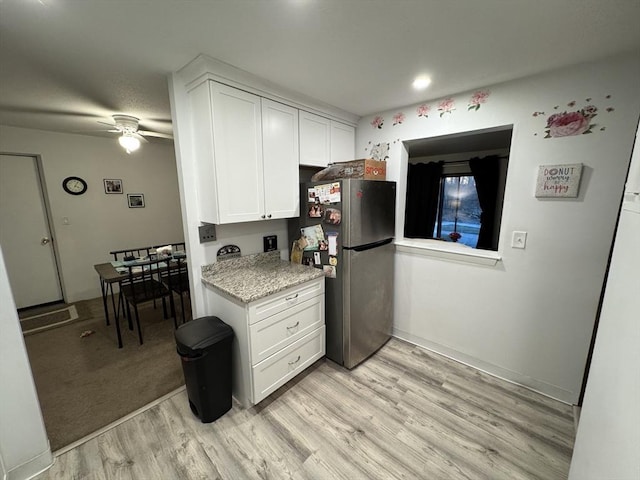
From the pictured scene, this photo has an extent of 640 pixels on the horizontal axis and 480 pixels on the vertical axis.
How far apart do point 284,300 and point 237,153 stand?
1.07 metres

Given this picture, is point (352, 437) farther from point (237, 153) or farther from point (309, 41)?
point (309, 41)

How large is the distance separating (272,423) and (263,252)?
1.29 metres

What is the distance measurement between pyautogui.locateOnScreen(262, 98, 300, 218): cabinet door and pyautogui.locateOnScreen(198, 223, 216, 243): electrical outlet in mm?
433

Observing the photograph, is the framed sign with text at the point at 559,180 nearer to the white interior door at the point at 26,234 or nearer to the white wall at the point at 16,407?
the white wall at the point at 16,407

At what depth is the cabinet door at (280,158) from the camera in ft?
6.29

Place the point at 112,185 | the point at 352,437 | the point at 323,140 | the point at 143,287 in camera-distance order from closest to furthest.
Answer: the point at 352,437 < the point at 323,140 < the point at 143,287 < the point at 112,185

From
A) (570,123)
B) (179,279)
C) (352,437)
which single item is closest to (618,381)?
(352,437)

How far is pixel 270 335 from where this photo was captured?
1.73 meters

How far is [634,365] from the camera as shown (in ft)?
2.06

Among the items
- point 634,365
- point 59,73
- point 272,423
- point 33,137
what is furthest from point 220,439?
point 33,137

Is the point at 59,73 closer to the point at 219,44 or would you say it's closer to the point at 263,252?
the point at 219,44

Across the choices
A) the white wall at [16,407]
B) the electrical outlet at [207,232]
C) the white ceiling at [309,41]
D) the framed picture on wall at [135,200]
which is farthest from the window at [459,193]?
the framed picture on wall at [135,200]

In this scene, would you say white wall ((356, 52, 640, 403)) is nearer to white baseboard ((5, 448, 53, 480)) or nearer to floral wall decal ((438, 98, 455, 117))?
floral wall decal ((438, 98, 455, 117))

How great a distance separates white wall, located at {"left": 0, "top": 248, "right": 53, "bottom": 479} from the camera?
4.14ft
